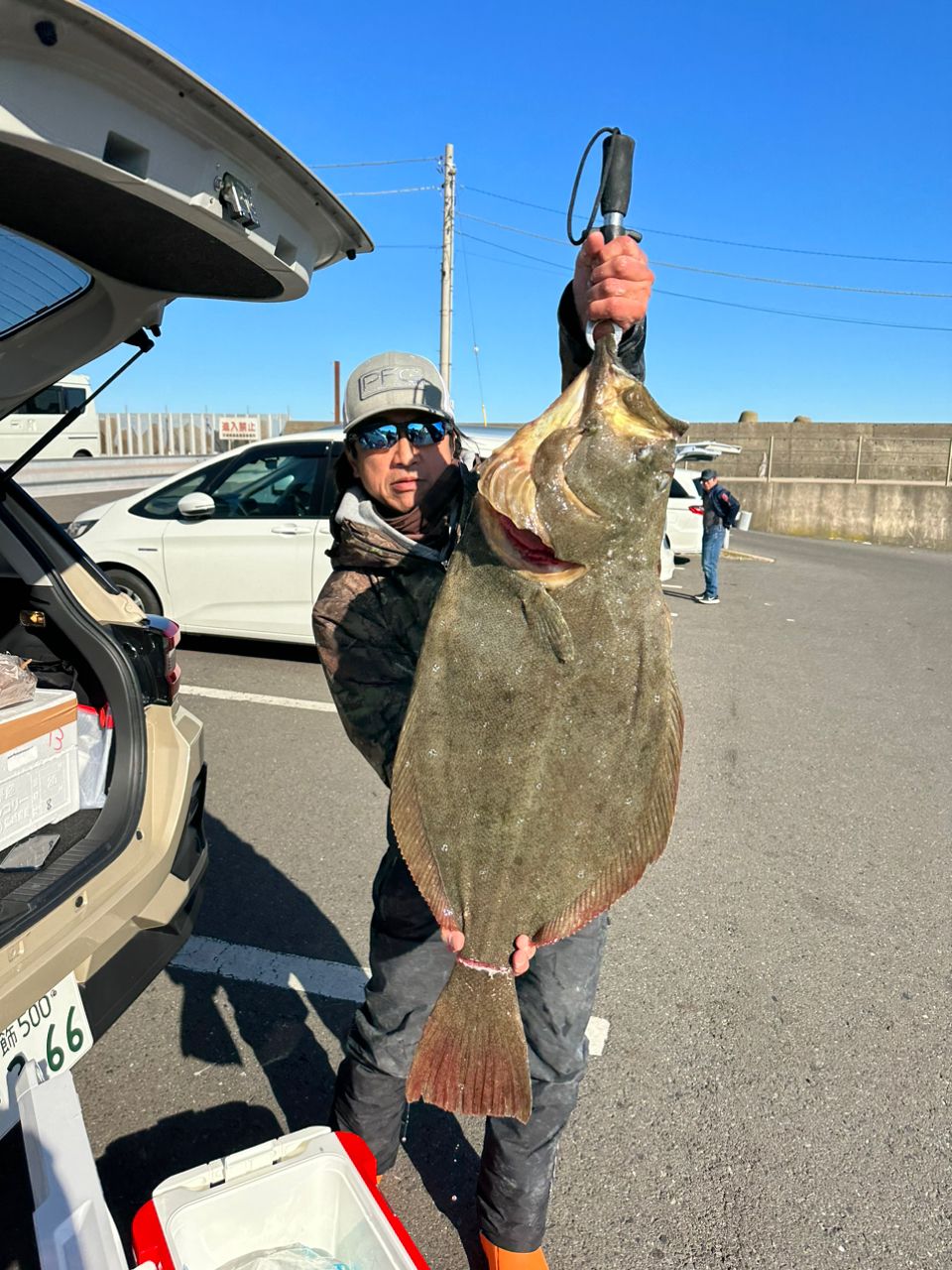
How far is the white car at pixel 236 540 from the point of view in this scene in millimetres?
7008

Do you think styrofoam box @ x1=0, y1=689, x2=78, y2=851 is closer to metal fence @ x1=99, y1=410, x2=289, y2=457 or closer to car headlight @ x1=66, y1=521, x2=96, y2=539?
car headlight @ x1=66, y1=521, x2=96, y2=539

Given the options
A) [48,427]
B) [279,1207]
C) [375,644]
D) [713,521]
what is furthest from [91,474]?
[279,1207]

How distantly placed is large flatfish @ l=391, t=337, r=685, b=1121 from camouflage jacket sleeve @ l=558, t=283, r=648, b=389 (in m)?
0.36

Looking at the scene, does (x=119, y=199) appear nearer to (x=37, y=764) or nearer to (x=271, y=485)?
(x=37, y=764)

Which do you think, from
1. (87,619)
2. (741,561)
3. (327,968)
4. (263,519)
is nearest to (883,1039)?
(327,968)

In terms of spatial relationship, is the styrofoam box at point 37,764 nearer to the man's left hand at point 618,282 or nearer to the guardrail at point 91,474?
the man's left hand at point 618,282

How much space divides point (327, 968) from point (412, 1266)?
1.65 metres

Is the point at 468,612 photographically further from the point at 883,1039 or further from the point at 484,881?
the point at 883,1039

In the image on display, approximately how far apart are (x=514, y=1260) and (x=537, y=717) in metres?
1.43

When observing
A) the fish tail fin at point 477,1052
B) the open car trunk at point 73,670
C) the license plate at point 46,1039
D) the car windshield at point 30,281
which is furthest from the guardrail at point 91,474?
the fish tail fin at point 477,1052

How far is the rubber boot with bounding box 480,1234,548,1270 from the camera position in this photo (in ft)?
6.82

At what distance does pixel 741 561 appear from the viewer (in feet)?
55.9

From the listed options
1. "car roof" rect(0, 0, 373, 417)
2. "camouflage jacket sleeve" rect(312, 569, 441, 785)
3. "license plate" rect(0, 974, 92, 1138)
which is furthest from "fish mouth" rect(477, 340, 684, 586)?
"license plate" rect(0, 974, 92, 1138)

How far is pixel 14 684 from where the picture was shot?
2.51 m
